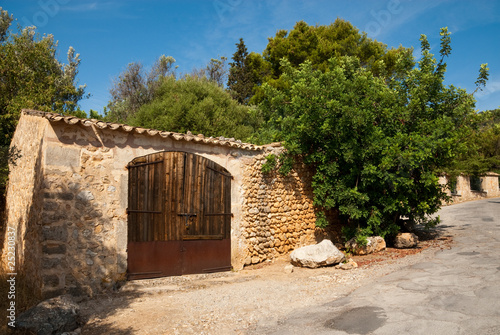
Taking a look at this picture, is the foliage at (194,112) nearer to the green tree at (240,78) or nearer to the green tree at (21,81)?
the green tree at (21,81)

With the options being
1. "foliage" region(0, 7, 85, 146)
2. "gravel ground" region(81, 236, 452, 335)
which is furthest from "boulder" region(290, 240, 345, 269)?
"foliage" region(0, 7, 85, 146)

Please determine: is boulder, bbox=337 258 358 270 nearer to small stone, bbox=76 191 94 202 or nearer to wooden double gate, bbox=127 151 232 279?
wooden double gate, bbox=127 151 232 279

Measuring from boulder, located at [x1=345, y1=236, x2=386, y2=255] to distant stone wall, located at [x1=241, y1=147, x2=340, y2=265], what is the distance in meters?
1.15

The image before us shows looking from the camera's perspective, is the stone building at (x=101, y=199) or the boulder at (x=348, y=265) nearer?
the stone building at (x=101, y=199)

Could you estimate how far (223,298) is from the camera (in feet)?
19.6

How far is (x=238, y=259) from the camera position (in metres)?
8.41

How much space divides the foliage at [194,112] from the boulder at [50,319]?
37.7ft

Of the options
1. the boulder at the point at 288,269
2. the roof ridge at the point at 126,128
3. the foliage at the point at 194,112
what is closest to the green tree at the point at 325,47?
the foliage at the point at 194,112

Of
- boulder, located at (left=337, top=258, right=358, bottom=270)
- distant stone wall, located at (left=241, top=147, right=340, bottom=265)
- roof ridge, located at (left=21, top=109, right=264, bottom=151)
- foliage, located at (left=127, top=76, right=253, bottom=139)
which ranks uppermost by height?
foliage, located at (left=127, top=76, right=253, bottom=139)

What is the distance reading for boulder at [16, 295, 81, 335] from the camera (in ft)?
13.8

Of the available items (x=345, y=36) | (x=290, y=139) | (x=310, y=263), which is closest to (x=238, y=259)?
(x=310, y=263)

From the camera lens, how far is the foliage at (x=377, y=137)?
9.08 meters

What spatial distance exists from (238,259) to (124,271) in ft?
9.14

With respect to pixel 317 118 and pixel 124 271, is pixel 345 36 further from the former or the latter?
pixel 124 271
